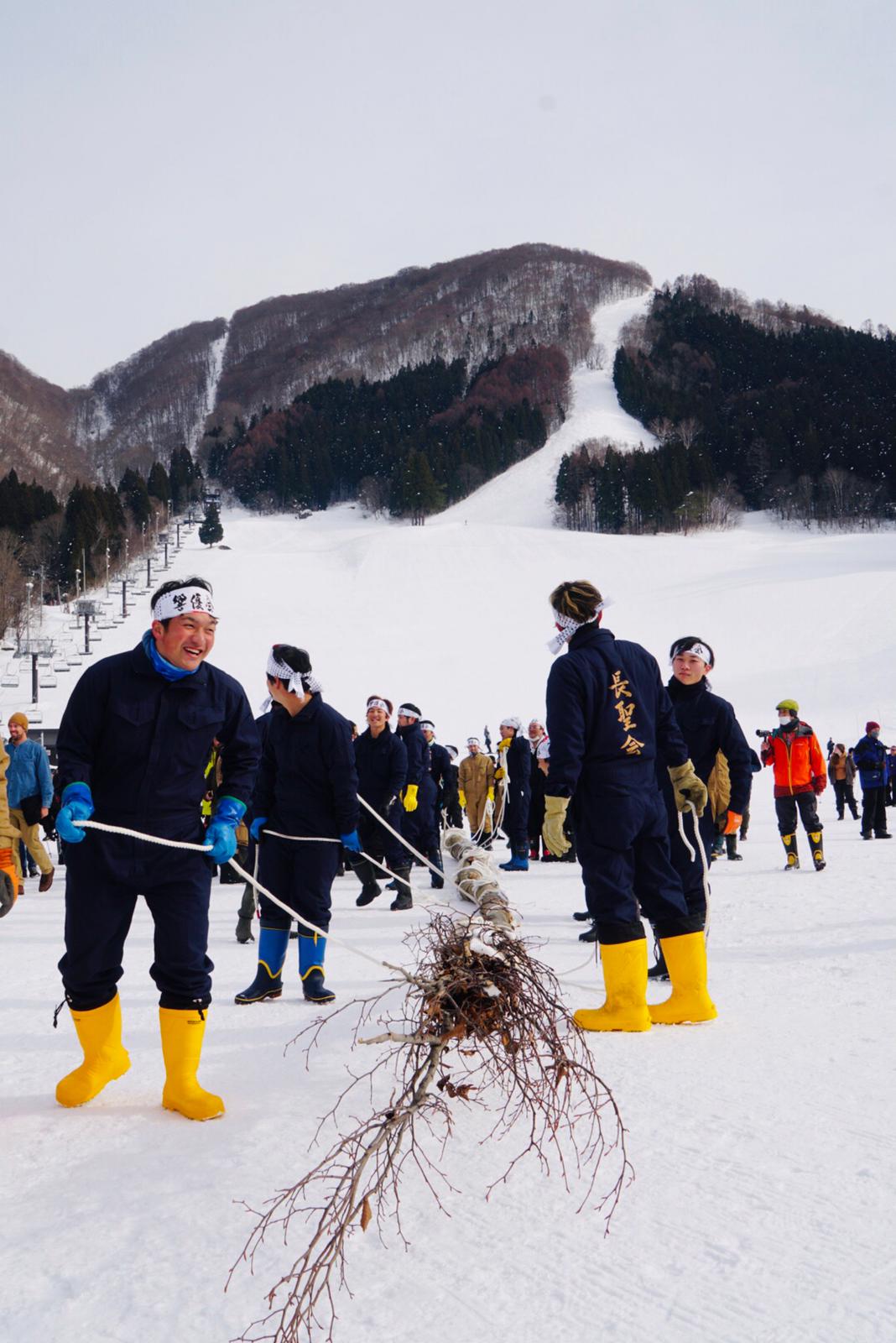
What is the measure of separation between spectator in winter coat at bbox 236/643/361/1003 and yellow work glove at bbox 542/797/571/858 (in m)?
1.46

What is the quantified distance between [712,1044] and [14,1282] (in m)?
2.60

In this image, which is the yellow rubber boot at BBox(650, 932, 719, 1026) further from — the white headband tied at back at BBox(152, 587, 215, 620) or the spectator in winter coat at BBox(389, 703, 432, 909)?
the spectator in winter coat at BBox(389, 703, 432, 909)

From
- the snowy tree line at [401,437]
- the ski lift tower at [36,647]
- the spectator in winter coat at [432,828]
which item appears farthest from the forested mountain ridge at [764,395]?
the spectator in winter coat at [432,828]

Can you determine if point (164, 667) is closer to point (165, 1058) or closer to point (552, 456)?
point (165, 1058)

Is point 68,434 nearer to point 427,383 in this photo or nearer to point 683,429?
point 427,383

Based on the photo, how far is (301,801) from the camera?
17.6 ft

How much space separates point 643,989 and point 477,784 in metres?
9.09

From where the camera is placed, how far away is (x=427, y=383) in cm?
13938

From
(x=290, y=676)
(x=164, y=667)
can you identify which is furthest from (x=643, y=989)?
(x=290, y=676)

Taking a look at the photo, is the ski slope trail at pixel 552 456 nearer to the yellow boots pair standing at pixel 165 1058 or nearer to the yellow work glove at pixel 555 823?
the yellow work glove at pixel 555 823

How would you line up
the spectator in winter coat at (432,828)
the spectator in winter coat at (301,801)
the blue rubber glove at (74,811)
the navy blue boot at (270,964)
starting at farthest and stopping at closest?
the spectator in winter coat at (432,828) < the spectator in winter coat at (301,801) < the navy blue boot at (270,964) < the blue rubber glove at (74,811)

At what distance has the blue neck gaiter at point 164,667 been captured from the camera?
3.46 m

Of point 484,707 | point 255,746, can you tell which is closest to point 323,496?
point 484,707

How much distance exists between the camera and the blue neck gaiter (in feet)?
11.3
